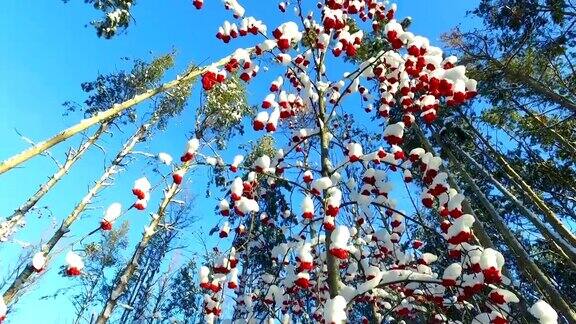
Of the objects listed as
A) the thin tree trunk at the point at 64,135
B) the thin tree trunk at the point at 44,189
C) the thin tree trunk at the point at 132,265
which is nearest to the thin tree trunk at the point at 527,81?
the thin tree trunk at the point at 64,135

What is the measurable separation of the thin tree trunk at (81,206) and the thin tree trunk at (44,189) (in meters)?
0.79

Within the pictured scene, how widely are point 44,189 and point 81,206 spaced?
1053 mm

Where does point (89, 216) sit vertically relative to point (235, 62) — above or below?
above

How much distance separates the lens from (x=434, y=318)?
3.95 meters

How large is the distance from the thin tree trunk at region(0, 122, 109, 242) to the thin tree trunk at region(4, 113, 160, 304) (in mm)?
789

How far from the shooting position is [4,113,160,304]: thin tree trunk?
8.46m

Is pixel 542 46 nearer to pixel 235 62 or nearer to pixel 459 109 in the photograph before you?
pixel 459 109

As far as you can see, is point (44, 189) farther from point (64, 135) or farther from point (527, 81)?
point (527, 81)

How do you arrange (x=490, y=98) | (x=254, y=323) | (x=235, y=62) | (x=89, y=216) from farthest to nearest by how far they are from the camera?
(x=89, y=216), (x=490, y=98), (x=254, y=323), (x=235, y=62)

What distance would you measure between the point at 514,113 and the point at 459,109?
204cm

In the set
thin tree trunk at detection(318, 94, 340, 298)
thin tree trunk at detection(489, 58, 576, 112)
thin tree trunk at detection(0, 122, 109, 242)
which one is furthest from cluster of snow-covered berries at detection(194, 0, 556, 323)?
thin tree trunk at detection(0, 122, 109, 242)

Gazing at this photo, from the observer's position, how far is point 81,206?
10.5 metres

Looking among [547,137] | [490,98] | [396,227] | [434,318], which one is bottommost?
[434,318]

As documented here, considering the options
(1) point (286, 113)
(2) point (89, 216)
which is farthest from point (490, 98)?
(2) point (89, 216)
